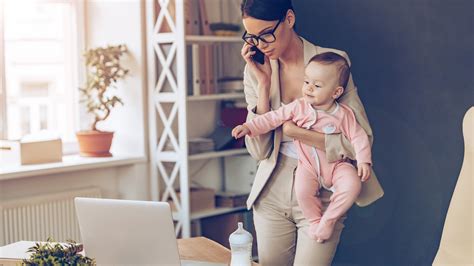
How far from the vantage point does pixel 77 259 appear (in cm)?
204

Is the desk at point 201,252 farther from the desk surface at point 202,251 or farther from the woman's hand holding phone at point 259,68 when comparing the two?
the woman's hand holding phone at point 259,68

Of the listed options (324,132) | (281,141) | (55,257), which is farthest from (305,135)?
(55,257)

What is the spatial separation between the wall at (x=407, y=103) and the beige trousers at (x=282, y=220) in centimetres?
184

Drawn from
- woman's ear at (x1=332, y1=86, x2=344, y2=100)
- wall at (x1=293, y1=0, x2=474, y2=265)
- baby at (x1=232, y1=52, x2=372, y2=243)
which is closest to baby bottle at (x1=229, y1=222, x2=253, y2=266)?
baby at (x1=232, y1=52, x2=372, y2=243)

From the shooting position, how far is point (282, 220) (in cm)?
261

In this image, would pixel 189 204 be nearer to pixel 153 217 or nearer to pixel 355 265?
pixel 355 265

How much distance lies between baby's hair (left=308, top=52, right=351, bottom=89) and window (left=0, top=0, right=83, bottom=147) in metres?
2.40

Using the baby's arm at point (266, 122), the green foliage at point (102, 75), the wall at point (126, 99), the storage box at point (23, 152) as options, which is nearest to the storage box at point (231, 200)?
the wall at point (126, 99)

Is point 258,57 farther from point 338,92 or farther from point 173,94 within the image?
point 173,94

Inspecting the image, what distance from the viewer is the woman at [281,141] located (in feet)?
8.13

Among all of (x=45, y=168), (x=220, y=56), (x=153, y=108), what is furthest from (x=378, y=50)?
(x=45, y=168)

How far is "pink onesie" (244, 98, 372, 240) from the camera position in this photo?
8.07ft

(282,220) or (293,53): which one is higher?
(293,53)

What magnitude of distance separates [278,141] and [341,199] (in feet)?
1.00
